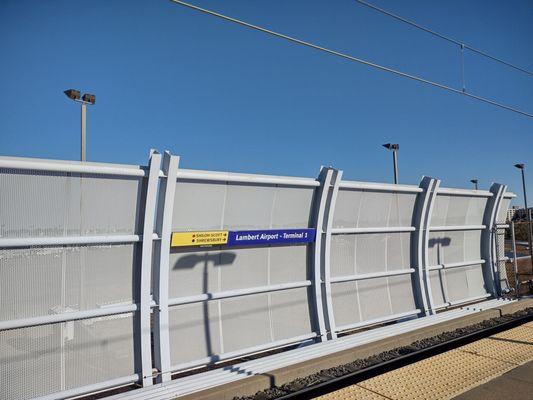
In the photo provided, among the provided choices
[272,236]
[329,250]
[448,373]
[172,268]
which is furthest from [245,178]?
[448,373]

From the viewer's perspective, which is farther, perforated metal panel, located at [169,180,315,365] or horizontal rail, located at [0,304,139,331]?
perforated metal panel, located at [169,180,315,365]

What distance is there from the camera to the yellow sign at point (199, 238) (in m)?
5.31

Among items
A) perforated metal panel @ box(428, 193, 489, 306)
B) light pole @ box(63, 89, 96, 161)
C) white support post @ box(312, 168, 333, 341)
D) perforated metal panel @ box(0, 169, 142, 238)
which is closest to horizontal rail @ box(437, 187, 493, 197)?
perforated metal panel @ box(428, 193, 489, 306)

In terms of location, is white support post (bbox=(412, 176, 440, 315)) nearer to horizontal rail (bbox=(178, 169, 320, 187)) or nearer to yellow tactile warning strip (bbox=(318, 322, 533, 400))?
yellow tactile warning strip (bbox=(318, 322, 533, 400))

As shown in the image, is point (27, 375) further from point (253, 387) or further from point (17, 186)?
point (253, 387)

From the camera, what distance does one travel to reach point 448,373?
5.57m

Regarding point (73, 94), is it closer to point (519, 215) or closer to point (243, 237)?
point (243, 237)

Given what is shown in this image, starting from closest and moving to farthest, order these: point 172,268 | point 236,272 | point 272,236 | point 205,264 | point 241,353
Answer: point 172,268 < point 205,264 < point 241,353 < point 236,272 < point 272,236

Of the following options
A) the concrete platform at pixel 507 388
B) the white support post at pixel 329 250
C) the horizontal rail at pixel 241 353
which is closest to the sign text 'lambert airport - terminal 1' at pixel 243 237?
the white support post at pixel 329 250

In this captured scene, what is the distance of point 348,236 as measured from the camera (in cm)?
735

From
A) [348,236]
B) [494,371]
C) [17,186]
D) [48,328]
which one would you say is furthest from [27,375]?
[494,371]

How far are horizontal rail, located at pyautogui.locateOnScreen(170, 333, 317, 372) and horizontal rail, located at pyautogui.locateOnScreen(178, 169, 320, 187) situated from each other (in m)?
2.25

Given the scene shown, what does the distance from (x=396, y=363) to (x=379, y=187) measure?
289cm

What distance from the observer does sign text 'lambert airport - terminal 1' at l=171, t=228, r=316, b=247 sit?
540 centimetres
